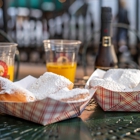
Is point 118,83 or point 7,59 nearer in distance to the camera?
point 118,83

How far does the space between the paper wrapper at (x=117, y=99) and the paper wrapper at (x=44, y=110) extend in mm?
92

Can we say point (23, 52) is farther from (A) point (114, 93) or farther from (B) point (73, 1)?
(A) point (114, 93)

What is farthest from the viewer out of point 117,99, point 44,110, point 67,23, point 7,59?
point 67,23

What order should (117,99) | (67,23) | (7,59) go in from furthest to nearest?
(67,23) → (7,59) → (117,99)

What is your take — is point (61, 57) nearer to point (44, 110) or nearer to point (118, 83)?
point (118, 83)

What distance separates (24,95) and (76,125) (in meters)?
0.15

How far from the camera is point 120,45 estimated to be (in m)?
4.57

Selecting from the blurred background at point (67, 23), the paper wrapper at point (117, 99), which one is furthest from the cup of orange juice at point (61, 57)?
the blurred background at point (67, 23)

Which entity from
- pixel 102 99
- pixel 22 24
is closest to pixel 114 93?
pixel 102 99

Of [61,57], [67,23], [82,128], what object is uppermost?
[67,23]

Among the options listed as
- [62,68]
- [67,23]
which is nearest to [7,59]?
[62,68]

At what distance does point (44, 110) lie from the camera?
0.79m

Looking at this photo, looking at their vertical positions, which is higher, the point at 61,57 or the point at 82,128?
the point at 61,57

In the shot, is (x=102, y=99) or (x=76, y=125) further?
(x=102, y=99)
